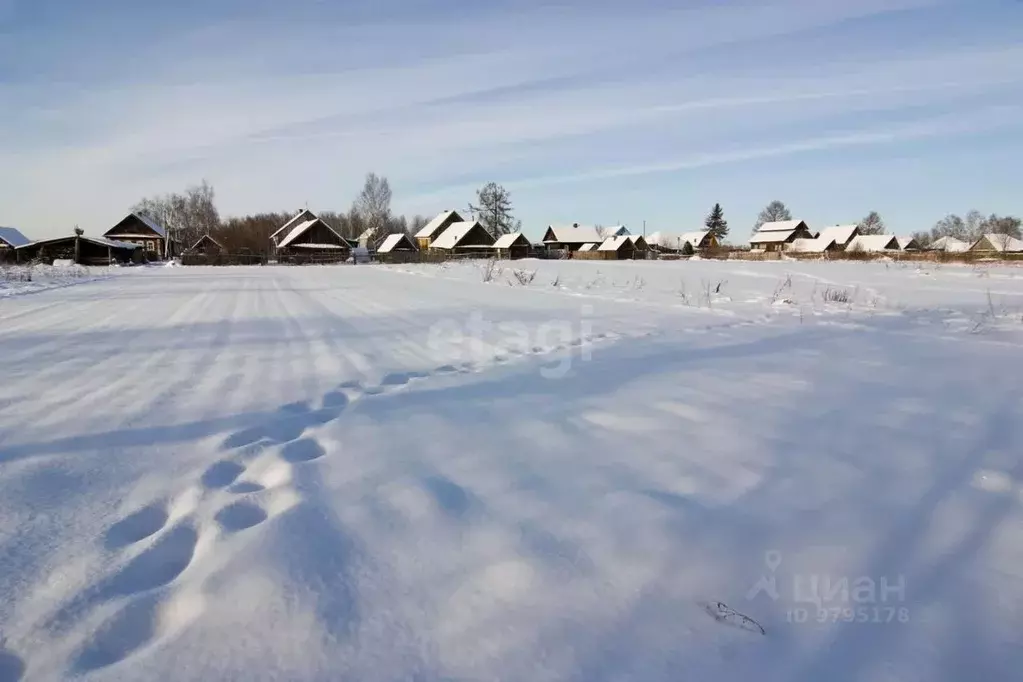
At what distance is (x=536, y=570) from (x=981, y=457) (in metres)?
2.24

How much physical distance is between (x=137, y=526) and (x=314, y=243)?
170 ft

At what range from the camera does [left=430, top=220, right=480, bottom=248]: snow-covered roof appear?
57.1m

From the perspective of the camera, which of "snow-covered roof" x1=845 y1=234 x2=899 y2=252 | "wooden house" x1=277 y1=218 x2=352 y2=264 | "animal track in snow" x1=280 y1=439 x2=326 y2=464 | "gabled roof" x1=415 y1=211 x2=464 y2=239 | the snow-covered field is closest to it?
the snow-covered field

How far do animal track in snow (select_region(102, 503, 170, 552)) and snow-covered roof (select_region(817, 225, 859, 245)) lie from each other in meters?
77.9

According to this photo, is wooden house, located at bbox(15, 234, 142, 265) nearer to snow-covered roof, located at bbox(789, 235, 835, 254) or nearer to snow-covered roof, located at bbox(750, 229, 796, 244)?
snow-covered roof, located at bbox(789, 235, 835, 254)

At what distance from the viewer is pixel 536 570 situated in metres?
1.72

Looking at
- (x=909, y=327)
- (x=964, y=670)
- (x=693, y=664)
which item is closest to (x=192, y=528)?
(x=693, y=664)

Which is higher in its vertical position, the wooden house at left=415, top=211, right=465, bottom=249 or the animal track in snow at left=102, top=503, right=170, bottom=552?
the wooden house at left=415, top=211, right=465, bottom=249

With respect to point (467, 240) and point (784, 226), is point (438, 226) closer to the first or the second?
point (467, 240)

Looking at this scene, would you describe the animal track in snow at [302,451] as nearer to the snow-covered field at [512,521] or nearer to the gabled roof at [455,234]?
the snow-covered field at [512,521]

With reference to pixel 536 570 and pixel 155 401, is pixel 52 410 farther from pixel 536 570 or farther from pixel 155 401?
pixel 536 570

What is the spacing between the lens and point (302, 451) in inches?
107

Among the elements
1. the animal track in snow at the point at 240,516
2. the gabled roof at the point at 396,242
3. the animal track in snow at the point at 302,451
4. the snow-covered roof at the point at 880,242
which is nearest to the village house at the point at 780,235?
the snow-covered roof at the point at 880,242

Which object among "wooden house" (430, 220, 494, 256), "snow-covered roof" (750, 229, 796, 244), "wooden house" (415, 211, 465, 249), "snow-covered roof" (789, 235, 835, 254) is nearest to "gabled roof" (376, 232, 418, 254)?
"wooden house" (430, 220, 494, 256)
